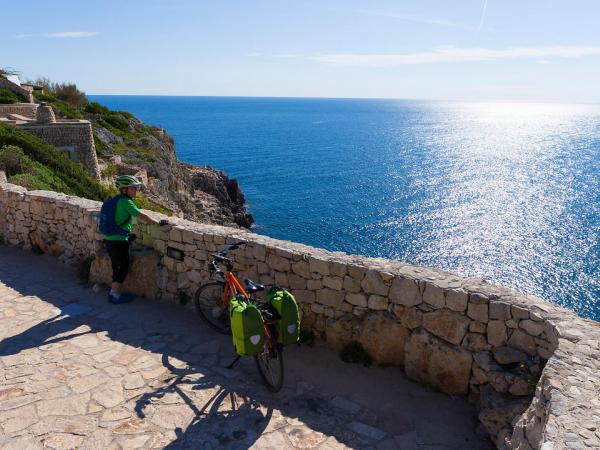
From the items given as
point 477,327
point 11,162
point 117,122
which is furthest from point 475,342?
point 117,122

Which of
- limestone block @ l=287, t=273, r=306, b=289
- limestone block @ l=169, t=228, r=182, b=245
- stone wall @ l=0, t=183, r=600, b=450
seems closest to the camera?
stone wall @ l=0, t=183, r=600, b=450

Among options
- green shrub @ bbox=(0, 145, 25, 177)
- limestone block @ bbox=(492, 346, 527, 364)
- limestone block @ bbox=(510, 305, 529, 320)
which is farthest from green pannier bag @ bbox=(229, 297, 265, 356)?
green shrub @ bbox=(0, 145, 25, 177)

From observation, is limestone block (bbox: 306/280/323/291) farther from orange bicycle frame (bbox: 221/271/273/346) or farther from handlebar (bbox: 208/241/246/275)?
handlebar (bbox: 208/241/246/275)

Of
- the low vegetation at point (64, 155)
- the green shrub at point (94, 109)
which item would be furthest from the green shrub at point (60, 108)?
the green shrub at point (94, 109)

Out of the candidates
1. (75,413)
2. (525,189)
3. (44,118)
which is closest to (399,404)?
(75,413)

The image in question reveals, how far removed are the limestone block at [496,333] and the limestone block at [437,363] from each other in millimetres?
326

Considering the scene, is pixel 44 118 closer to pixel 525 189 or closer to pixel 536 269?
pixel 536 269

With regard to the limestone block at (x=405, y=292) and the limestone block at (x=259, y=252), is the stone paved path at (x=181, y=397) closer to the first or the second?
the limestone block at (x=405, y=292)

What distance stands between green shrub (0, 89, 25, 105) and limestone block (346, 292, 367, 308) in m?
41.5

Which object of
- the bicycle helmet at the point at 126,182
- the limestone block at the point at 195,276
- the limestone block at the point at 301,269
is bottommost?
the limestone block at the point at 195,276

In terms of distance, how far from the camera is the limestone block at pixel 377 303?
5.66m

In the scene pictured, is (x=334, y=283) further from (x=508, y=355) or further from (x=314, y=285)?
(x=508, y=355)

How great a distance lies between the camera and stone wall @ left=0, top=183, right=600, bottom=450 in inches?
145

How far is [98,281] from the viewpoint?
7.96 m
